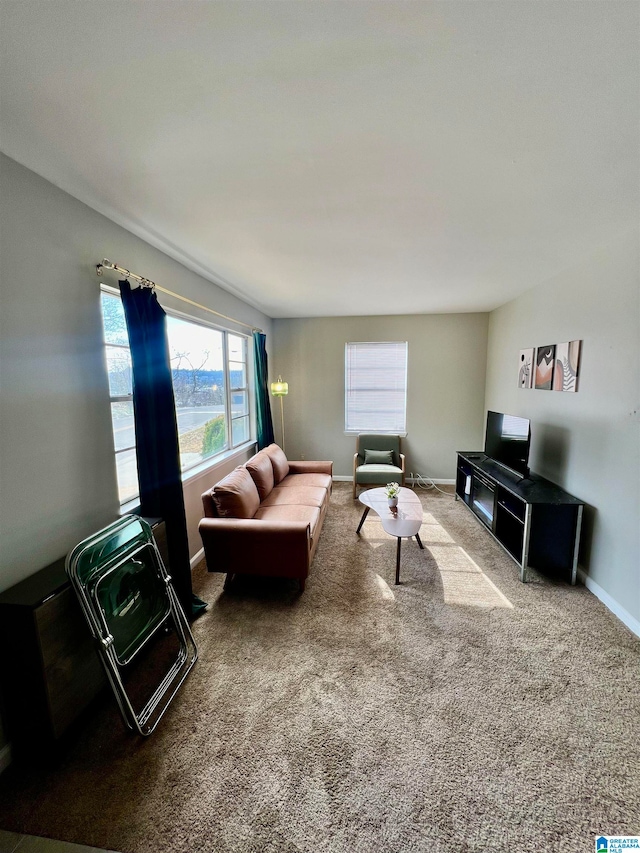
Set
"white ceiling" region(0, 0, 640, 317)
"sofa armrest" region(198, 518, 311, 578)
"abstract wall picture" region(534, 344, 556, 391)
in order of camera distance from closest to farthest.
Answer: "white ceiling" region(0, 0, 640, 317) → "sofa armrest" region(198, 518, 311, 578) → "abstract wall picture" region(534, 344, 556, 391)

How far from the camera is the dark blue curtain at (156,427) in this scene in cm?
211

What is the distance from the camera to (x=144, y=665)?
6.34ft

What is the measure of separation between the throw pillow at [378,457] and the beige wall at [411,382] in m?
0.52

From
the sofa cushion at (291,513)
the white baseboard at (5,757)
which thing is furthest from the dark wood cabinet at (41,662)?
the sofa cushion at (291,513)

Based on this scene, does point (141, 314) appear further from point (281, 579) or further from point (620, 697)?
point (620, 697)

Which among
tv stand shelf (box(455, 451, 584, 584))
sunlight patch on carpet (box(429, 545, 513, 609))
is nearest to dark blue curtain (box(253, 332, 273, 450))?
sunlight patch on carpet (box(429, 545, 513, 609))

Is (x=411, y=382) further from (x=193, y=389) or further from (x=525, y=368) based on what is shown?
(x=193, y=389)

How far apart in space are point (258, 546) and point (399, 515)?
131 centimetres

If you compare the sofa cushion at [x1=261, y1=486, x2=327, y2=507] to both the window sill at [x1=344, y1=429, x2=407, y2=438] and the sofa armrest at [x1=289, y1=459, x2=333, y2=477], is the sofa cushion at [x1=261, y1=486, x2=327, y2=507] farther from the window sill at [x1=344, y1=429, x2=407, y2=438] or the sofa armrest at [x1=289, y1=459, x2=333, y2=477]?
the window sill at [x1=344, y1=429, x2=407, y2=438]

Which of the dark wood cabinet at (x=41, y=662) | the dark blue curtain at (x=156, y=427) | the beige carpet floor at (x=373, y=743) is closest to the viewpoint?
the beige carpet floor at (x=373, y=743)

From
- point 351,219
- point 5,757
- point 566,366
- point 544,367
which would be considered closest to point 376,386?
point 544,367

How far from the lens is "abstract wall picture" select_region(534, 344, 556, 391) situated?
308 cm

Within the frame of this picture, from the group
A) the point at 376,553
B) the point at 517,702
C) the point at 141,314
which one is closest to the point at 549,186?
the point at 141,314

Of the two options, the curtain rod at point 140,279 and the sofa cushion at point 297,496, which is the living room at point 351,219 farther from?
the sofa cushion at point 297,496
